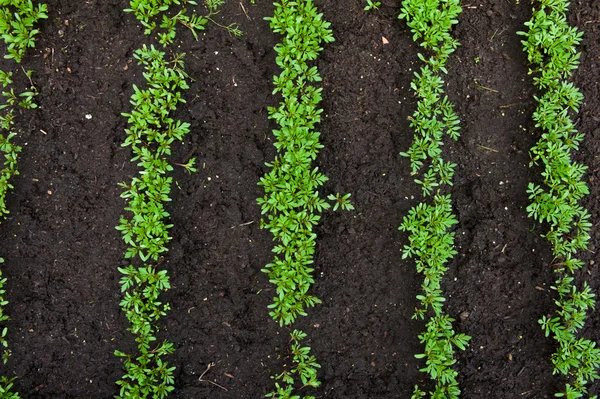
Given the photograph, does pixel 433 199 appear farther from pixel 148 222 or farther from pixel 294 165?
pixel 148 222

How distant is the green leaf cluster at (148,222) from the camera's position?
3338 millimetres

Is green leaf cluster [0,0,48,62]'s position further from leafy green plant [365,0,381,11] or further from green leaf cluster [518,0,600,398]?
green leaf cluster [518,0,600,398]

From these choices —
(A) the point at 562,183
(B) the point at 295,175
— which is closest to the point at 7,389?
(B) the point at 295,175

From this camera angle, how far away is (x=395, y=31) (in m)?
3.54

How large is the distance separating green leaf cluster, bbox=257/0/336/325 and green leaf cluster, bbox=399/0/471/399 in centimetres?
62

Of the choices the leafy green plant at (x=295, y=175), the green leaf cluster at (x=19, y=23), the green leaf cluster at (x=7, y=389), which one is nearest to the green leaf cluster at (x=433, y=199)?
the leafy green plant at (x=295, y=175)

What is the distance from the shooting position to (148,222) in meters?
3.34

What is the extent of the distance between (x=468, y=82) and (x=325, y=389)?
230 centimetres

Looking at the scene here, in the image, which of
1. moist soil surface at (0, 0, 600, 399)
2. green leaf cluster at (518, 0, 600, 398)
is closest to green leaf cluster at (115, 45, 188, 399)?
moist soil surface at (0, 0, 600, 399)

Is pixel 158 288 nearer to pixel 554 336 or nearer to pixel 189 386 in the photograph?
pixel 189 386

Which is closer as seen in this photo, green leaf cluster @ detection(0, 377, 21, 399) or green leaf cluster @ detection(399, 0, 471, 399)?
green leaf cluster @ detection(0, 377, 21, 399)

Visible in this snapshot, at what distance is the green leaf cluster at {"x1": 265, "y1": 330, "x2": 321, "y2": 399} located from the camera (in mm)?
3406

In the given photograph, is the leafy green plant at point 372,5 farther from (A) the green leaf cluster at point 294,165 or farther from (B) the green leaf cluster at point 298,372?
(B) the green leaf cluster at point 298,372

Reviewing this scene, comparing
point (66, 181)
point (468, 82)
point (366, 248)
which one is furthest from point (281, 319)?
point (468, 82)
